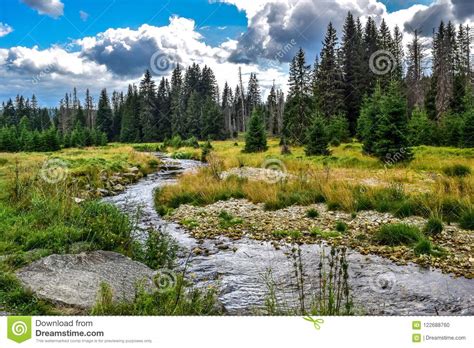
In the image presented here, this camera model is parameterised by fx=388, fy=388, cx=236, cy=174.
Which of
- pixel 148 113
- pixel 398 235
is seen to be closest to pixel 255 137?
pixel 148 113

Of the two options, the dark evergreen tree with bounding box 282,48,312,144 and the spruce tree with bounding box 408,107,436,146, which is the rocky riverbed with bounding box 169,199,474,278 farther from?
the dark evergreen tree with bounding box 282,48,312,144

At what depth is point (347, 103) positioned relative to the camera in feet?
131

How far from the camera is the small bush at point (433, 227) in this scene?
298 inches

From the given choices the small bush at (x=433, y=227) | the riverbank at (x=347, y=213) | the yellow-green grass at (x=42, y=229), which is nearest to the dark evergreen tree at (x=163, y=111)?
the riverbank at (x=347, y=213)

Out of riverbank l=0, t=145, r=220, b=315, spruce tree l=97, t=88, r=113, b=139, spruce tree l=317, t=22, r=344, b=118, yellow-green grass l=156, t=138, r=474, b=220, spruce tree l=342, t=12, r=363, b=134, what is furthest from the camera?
spruce tree l=97, t=88, r=113, b=139

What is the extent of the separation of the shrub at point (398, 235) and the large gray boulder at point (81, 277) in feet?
14.5

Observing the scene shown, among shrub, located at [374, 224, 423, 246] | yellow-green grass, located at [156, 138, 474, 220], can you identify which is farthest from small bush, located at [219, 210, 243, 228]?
shrub, located at [374, 224, 423, 246]

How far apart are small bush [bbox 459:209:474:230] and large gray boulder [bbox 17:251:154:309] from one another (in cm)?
632

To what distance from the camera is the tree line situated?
66.1 ft

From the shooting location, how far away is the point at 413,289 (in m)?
5.37

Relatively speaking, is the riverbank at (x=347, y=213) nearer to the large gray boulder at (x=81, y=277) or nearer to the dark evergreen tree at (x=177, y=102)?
the large gray boulder at (x=81, y=277)

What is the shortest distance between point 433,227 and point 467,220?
3.22ft
